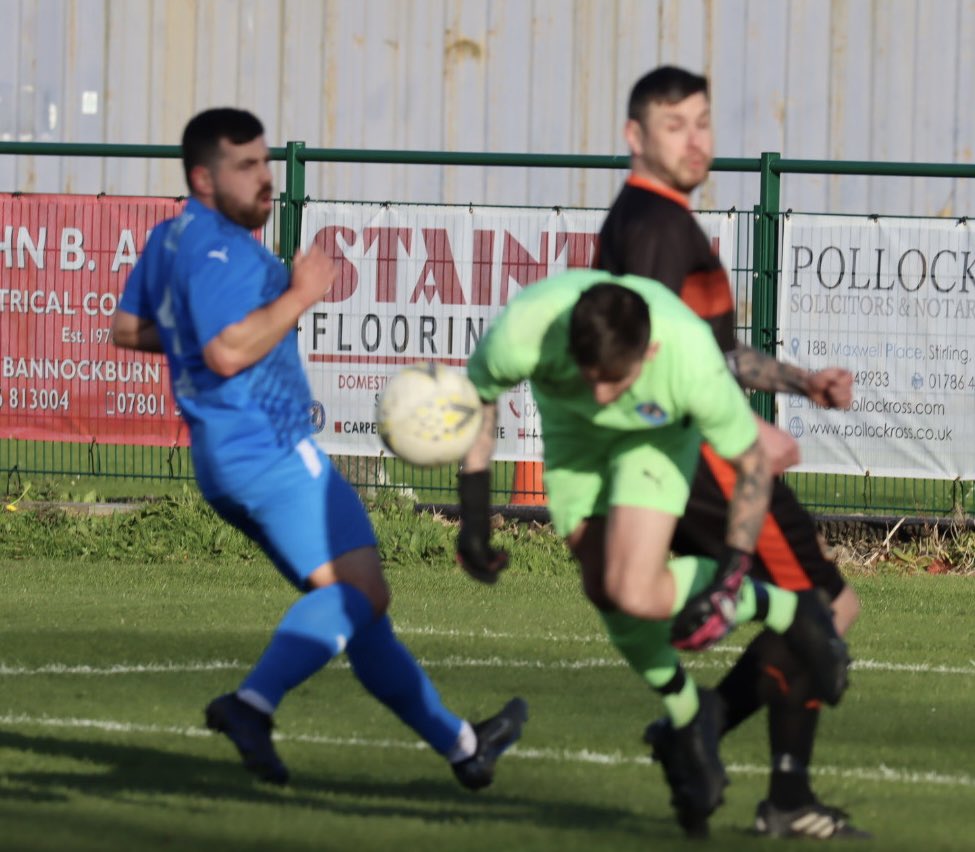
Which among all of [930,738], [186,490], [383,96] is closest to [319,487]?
[930,738]

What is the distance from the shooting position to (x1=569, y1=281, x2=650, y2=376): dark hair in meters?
5.07

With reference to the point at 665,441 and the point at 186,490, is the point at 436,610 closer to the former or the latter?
the point at 186,490

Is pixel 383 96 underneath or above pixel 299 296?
above

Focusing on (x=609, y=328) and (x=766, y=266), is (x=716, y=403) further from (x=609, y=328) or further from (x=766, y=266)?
(x=766, y=266)

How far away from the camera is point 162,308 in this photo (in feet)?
19.9

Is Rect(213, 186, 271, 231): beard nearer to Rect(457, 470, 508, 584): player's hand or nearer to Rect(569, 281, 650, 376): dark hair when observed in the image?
Rect(457, 470, 508, 584): player's hand

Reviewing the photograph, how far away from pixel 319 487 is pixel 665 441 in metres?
1.08

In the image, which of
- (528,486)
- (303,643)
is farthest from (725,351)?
(528,486)

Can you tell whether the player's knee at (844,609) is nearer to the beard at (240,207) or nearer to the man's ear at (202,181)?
the beard at (240,207)

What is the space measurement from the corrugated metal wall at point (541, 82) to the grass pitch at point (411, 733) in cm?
763

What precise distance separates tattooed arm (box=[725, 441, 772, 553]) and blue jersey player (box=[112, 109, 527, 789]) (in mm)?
1127

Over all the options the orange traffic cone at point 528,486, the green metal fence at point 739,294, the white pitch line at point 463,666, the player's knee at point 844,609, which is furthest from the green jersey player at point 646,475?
the orange traffic cone at point 528,486

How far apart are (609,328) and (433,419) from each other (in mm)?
837

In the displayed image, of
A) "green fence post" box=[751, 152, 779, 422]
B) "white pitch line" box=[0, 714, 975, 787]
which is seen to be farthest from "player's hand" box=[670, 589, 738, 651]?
"green fence post" box=[751, 152, 779, 422]
